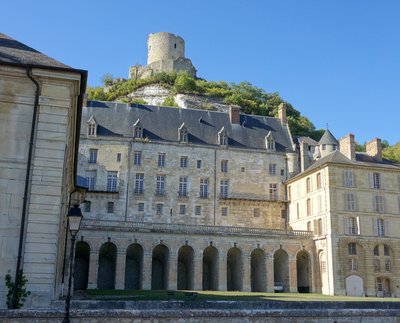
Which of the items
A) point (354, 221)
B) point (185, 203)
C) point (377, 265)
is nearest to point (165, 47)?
point (185, 203)

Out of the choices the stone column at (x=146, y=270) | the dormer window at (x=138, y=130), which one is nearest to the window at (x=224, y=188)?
the dormer window at (x=138, y=130)

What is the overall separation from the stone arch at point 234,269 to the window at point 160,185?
748cm

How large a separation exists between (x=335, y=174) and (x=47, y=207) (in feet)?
95.5

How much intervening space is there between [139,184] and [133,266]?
22.0 feet

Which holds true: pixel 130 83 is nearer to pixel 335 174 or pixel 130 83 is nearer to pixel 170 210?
pixel 170 210

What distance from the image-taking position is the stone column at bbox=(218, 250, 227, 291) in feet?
121

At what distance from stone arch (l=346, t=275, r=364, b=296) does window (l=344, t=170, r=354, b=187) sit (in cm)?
700

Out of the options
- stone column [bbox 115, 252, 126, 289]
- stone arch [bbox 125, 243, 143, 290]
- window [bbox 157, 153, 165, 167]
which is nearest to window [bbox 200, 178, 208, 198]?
window [bbox 157, 153, 165, 167]

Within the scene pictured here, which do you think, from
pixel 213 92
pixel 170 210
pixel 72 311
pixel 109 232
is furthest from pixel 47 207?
pixel 213 92

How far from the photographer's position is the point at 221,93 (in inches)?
2815

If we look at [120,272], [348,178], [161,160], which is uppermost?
[161,160]

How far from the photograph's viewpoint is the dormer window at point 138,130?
42.3 metres

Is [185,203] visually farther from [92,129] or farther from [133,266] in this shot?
[92,129]

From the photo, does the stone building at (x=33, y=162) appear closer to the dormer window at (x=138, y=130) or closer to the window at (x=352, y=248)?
the dormer window at (x=138, y=130)
